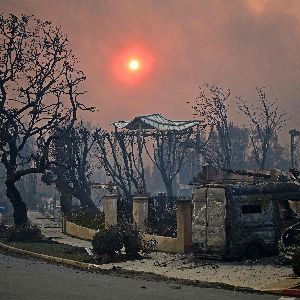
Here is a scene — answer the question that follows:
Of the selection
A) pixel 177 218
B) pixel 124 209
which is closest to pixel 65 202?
pixel 124 209

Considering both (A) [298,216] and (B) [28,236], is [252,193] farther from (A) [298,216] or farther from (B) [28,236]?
(B) [28,236]

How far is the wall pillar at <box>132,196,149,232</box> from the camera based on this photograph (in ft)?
82.3

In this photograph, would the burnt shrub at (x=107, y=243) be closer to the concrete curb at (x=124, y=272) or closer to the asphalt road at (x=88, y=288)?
the concrete curb at (x=124, y=272)

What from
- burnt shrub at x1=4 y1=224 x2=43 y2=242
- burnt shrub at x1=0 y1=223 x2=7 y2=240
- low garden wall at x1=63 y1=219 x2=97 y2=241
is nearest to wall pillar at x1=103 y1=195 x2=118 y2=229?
low garden wall at x1=63 y1=219 x2=97 y2=241

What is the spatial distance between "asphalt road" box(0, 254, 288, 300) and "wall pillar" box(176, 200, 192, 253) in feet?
16.5

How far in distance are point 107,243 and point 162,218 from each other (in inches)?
196

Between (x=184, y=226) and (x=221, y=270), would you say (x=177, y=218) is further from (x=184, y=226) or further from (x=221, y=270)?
(x=221, y=270)

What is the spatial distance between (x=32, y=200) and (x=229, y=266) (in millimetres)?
71258

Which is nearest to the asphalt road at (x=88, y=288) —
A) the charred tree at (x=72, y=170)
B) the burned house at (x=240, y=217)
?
the burned house at (x=240, y=217)

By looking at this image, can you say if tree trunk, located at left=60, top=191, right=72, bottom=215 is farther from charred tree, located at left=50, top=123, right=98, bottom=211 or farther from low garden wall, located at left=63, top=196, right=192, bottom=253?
low garden wall, located at left=63, top=196, right=192, bottom=253

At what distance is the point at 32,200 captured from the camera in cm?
8556

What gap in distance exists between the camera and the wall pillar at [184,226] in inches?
847

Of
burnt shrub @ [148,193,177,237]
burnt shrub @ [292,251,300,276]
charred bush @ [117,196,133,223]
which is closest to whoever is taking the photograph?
burnt shrub @ [292,251,300,276]

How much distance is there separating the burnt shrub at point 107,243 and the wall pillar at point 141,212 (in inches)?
176
